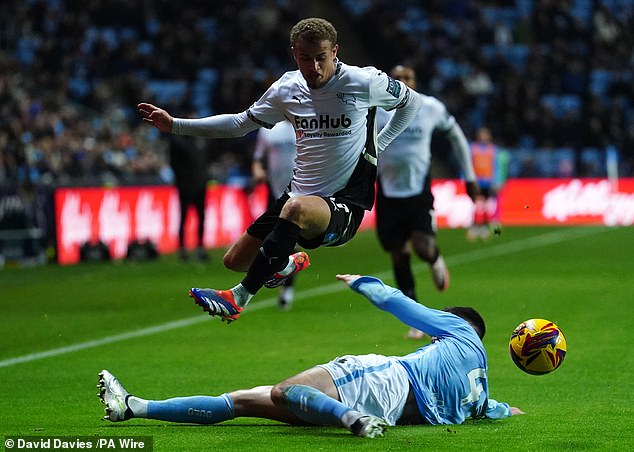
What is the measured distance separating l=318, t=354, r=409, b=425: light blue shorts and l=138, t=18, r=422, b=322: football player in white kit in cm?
111

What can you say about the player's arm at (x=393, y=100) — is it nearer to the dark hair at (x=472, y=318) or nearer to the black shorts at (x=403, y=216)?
the dark hair at (x=472, y=318)

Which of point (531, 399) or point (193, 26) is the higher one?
point (193, 26)

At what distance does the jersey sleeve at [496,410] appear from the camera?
7.63 meters

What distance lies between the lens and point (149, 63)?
3353cm

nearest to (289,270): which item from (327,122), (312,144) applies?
(312,144)

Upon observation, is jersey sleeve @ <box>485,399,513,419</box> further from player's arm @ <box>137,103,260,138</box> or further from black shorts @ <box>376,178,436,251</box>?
black shorts @ <box>376,178,436,251</box>

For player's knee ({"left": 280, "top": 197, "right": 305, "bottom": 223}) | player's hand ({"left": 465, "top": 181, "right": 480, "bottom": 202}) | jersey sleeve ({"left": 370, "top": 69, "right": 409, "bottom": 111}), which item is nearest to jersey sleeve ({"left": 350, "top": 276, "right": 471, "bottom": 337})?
player's knee ({"left": 280, "top": 197, "right": 305, "bottom": 223})

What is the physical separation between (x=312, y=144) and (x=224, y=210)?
17427 mm

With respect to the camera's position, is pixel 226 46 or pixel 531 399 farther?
pixel 226 46

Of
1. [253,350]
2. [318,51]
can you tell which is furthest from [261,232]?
[253,350]

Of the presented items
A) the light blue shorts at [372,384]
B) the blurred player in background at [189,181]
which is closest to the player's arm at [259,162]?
the blurred player in background at [189,181]

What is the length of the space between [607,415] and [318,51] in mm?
2904

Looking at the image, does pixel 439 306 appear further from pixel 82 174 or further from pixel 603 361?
pixel 82 174

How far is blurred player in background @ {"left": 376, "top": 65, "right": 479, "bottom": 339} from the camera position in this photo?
12.3 metres
